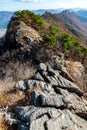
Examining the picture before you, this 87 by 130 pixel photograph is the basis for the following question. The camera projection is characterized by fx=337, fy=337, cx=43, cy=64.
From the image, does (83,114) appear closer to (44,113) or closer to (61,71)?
(44,113)

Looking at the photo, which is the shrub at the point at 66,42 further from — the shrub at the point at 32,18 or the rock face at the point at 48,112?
the rock face at the point at 48,112

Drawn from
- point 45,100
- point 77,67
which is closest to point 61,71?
point 77,67

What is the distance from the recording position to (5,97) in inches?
466

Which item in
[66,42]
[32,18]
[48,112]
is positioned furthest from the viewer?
[32,18]

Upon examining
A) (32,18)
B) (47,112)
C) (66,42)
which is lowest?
(66,42)

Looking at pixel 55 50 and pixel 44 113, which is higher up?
pixel 44 113

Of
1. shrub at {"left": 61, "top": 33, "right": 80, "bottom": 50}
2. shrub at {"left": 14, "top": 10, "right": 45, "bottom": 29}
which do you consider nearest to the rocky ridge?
shrub at {"left": 61, "top": 33, "right": 80, "bottom": 50}

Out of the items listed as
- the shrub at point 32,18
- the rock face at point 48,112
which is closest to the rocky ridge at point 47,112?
the rock face at point 48,112

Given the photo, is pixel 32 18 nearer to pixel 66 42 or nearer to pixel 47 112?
pixel 66 42

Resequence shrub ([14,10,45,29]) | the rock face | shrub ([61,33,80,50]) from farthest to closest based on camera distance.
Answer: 1. shrub ([14,10,45,29])
2. shrub ([61,33,80,50])
3. the rock face

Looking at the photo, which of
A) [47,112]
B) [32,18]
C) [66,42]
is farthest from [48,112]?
[32,18]

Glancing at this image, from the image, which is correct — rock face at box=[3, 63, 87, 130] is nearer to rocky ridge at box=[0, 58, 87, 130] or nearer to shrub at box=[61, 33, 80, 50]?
rocky ridge at box=[0, 58, 87, 130]

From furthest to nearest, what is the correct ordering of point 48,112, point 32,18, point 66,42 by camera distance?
1. point 32,18
2. point 66,42
3. point 48,112

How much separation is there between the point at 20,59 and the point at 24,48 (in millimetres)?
1705
